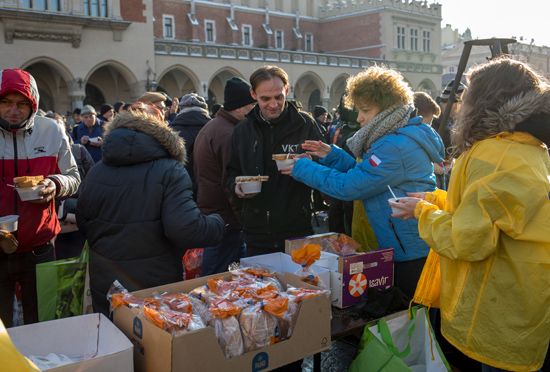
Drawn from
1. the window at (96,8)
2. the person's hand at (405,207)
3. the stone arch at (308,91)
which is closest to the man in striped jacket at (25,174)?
the person's hand at (405,207)

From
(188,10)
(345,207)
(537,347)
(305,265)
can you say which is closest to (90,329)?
(305,265)

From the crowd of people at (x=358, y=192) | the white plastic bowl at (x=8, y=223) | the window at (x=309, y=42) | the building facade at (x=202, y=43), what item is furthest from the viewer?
the window at (x=309, y=42)

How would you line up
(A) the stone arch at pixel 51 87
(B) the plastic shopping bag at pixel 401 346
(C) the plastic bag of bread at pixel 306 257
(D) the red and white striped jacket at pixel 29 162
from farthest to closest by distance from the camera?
1. (A) the stone arch at pixel 51 87
2. (D) the red and white striped jacket at pixel 29 162
3. (C) the plastic bag of bread at pixel 306 257
4. (B) the plastic shopping bag at pixel 401 346

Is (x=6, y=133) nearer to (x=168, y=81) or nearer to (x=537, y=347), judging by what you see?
(x=537, y=347)

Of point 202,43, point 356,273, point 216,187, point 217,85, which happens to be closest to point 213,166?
point 216,187

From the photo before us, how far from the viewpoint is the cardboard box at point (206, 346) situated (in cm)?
180

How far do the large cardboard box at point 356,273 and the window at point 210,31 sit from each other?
3793 centimetres

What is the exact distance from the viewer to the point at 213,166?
4.17 meters

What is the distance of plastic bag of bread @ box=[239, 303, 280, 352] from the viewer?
78.5 inches

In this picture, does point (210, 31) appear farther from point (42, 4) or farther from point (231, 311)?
point (231, 311)

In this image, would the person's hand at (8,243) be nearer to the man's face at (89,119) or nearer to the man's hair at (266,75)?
the man's hair at (266,75)

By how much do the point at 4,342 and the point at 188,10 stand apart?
127ft

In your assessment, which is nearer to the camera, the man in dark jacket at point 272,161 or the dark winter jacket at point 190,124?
the man in dark jacket at point 272,161

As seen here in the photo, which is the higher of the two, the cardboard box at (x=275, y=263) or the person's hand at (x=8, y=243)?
the person's hand at (x=8, y=243)
